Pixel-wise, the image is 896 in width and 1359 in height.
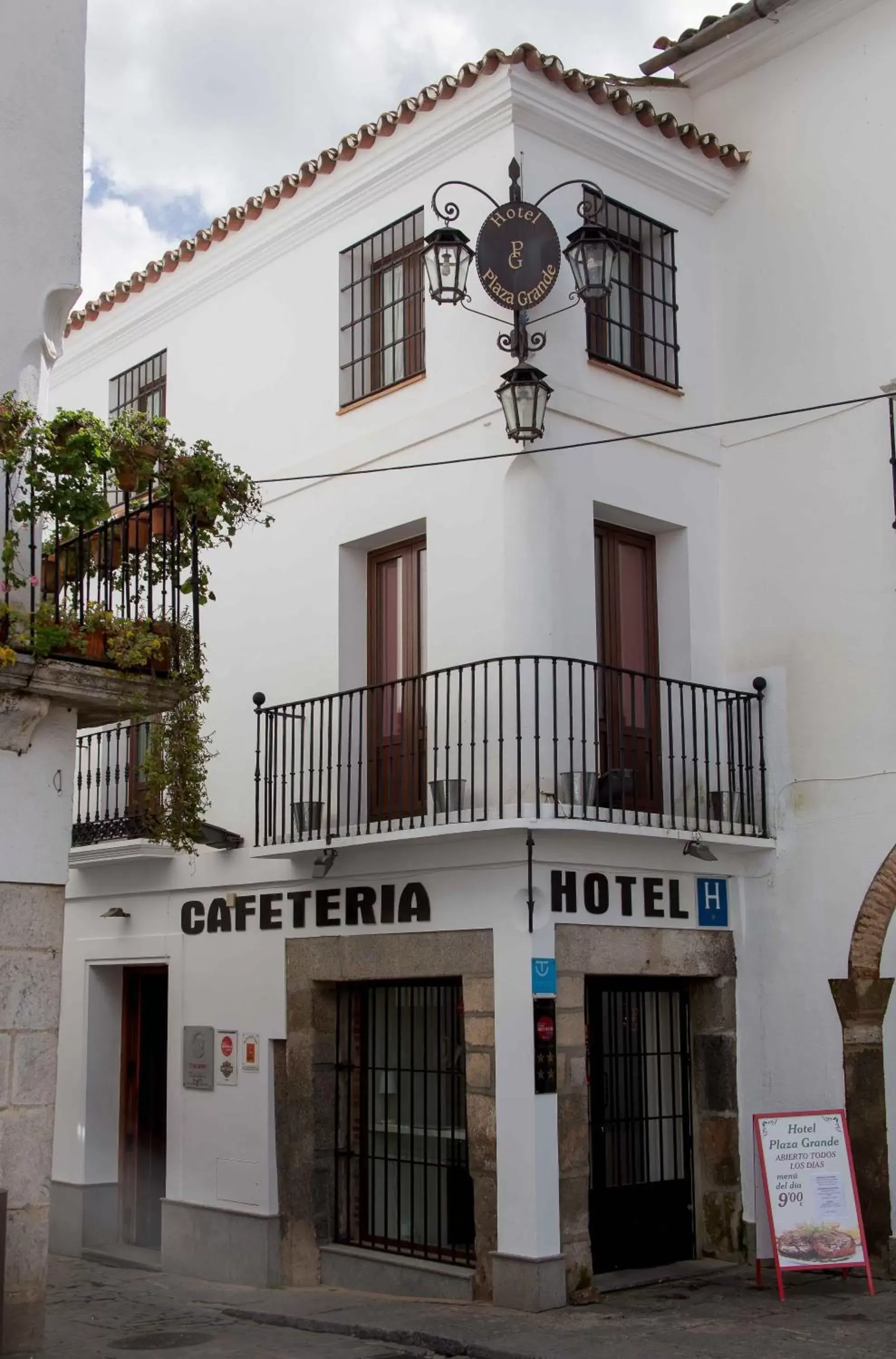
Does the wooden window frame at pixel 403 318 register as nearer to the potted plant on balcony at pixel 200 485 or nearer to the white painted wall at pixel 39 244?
the potted plant on balcony at pixel 200 485

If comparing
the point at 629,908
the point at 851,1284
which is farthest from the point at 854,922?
the point at 851,1284

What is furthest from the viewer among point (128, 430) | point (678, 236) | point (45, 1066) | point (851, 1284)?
point (678, 236)

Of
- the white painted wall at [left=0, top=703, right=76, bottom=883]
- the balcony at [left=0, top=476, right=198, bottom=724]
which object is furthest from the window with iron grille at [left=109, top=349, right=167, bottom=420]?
the white painted wall at [left=0, top=703, right=76, bottom=883]

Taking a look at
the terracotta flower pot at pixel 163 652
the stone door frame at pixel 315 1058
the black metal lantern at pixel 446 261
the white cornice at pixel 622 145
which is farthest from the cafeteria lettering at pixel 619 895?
the white cornice at pixel 622 145

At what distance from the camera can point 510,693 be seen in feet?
36.4

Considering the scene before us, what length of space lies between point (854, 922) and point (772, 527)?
312cm

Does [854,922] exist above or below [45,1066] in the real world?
above

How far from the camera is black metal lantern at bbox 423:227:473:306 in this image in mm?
11406

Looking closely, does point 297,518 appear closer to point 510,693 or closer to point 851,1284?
point 510,693

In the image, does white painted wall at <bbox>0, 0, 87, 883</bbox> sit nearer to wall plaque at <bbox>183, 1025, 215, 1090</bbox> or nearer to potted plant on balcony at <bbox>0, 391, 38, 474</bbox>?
potted plant on balcony at <bbox>0, 391, 38, 474</bbox>

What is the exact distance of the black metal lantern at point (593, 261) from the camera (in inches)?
447

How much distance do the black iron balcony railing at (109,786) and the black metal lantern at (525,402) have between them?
471cm

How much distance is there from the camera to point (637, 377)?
12.3m

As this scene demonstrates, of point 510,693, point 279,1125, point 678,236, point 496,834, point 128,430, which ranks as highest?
point 678,236
